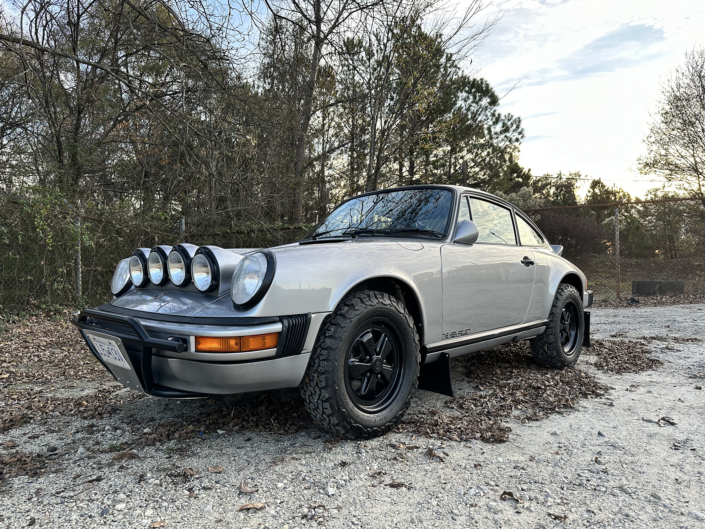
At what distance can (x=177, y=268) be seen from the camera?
8.16 feet

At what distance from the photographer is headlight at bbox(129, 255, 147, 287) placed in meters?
2.67

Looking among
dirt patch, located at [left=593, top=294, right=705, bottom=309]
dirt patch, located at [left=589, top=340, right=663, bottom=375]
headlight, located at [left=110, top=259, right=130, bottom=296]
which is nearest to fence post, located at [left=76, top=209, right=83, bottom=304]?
headlight, located at [left=110, top=259, right=130, bottom=296]

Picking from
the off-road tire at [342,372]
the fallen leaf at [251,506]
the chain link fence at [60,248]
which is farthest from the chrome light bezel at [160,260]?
the chain link fence at [60,248]

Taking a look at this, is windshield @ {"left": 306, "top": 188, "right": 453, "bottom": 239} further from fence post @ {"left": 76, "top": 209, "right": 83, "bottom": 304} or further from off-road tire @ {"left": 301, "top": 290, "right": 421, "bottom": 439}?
fence post @ {"left": 76, "top": 209, "right": 83, "bottom": 304}

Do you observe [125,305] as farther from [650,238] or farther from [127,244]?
[650,238]

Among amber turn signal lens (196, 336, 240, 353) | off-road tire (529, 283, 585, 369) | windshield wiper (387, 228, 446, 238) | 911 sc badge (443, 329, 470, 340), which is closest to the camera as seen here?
amber turn signal lens (196, 336, 240, 353)

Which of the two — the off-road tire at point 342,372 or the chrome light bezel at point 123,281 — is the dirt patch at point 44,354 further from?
the off-road tire at point 342,372

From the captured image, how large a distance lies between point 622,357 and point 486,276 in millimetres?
2215

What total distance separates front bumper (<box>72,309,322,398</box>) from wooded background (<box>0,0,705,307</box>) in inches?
164

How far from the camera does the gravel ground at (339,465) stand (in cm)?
177

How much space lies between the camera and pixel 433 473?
2.08 metres

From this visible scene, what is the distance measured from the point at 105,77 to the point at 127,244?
347cm

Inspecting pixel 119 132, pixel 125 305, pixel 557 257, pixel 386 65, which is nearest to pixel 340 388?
pixel 125 305

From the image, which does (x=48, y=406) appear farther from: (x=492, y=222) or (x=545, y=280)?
(x=545, y=280)
